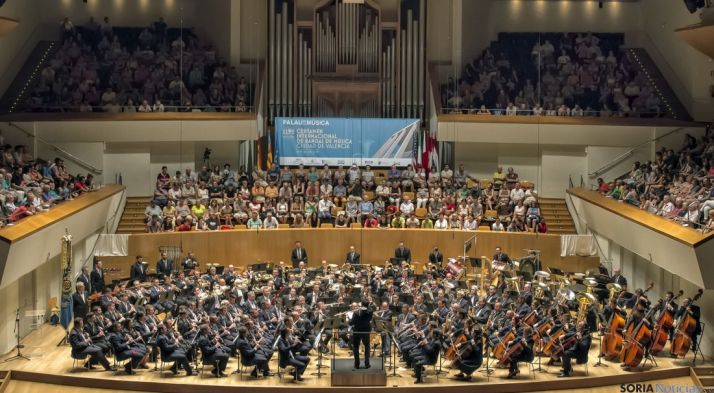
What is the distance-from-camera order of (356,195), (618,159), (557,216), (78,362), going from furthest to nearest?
(618,159) → (557,216) → (356,195) → (78,362)

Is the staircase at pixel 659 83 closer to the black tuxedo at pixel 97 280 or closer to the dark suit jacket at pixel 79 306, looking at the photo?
the black tuxedo at pixel 97 280

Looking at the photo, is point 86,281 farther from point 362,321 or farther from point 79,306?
point 362,321

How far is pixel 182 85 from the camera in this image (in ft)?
104

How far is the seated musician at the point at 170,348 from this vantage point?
66.3 ft

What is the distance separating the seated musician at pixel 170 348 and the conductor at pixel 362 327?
2935mm

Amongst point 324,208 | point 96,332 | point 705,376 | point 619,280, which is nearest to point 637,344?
point 705,376

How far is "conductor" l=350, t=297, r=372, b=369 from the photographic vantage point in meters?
19.8

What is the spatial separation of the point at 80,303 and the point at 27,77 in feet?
34.7

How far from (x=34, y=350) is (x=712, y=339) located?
12497 mm

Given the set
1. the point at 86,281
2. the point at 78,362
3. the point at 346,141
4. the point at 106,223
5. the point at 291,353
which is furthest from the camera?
the point at 346,141

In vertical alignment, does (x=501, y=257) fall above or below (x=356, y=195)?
below

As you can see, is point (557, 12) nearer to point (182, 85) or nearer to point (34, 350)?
point (182, 85)

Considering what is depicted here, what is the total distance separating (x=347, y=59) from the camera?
3244 cm

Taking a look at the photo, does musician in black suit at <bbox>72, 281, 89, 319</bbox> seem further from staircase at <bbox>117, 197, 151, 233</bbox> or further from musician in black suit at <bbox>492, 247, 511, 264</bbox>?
musician in black suit at <bbox>492, 247, 511, 264</bbox>
